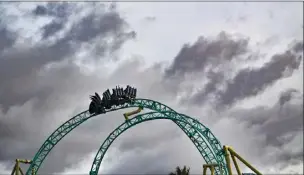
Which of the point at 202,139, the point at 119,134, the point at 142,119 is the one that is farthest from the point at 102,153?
the point at 202,139

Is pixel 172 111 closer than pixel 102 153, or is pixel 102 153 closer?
pixel 172 111

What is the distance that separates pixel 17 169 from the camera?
204 feet

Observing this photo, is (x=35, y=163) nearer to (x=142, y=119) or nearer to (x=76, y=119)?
(x=76, y=119)

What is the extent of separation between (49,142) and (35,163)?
3.46 m

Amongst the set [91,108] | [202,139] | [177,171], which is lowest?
[177,171]

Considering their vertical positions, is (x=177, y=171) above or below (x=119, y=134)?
below

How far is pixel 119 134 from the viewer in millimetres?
63344

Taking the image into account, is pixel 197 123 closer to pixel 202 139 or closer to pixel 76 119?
pixel 202 139

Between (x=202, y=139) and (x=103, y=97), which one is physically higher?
(x=103, y=97)

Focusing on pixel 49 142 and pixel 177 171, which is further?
pixel 49 142

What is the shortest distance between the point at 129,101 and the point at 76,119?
7486 millimetres

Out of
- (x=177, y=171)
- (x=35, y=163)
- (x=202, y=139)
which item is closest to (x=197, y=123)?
(x=202, y=139)

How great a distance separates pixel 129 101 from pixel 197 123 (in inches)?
339

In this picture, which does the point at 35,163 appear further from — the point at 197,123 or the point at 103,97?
the point at 197,123
